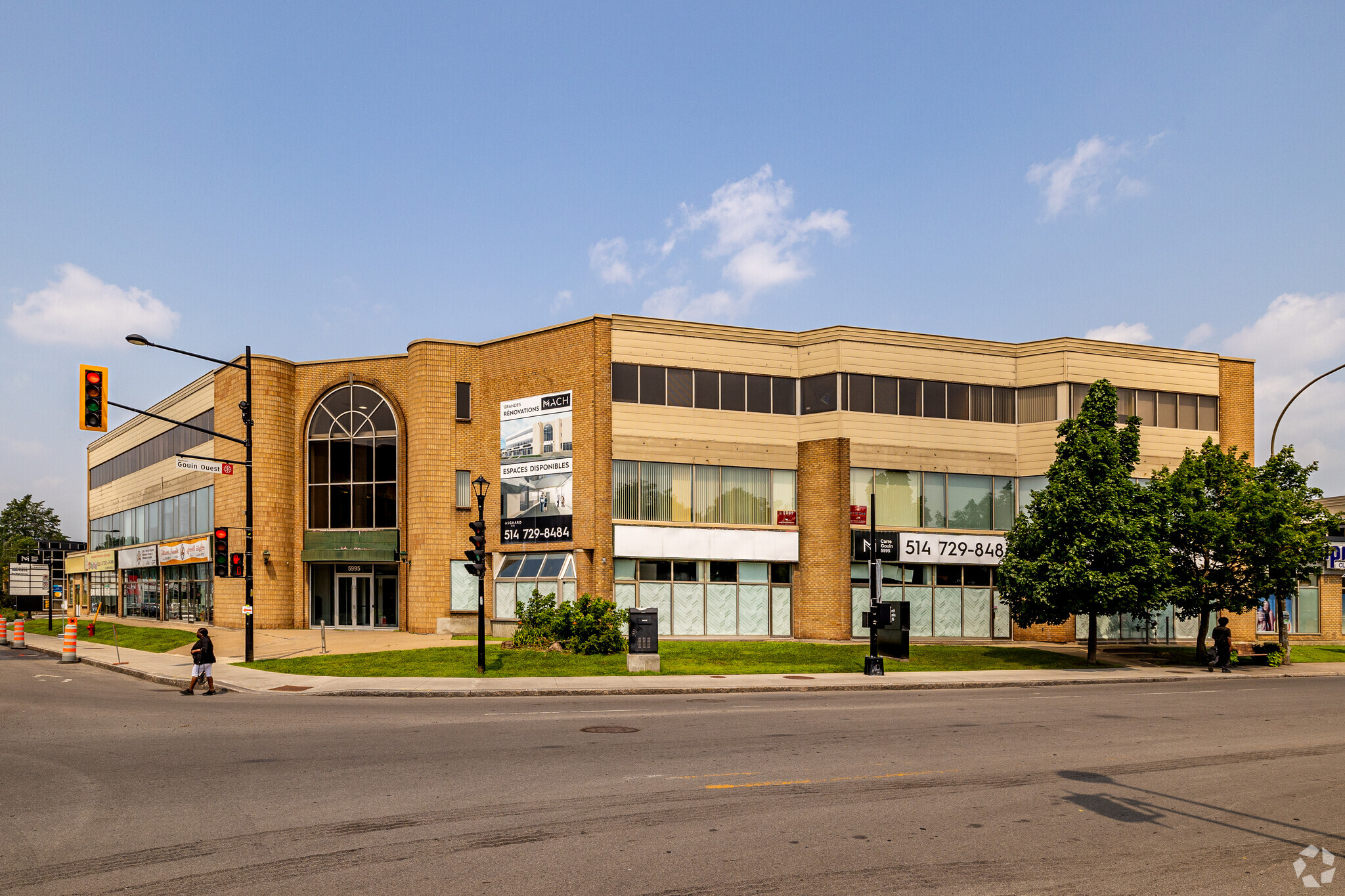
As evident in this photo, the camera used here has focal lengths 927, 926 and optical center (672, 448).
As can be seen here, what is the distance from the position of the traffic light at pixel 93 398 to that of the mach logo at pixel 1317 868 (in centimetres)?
2357

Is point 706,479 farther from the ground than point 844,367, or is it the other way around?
point 844,367

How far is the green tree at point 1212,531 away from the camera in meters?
30.9

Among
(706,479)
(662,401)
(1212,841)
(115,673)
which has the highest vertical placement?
(662,401)

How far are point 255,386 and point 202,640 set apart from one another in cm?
2242

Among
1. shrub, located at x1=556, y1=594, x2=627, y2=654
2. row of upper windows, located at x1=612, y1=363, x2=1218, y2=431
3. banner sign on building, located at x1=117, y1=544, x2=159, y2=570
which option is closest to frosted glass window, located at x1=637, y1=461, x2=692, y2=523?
row of upper windows, located at x1=612, y1=363, x2=1218, y2=431

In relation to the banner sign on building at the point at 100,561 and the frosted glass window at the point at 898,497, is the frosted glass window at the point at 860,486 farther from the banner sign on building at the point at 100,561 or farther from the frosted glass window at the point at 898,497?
the banner sign on building at the point at 100,561

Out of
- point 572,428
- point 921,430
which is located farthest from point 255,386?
point 921,430

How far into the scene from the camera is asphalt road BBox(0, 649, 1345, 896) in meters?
7.53

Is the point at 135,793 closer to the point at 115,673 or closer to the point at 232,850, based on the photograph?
the point at 232,850

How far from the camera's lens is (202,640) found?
68.1 ft

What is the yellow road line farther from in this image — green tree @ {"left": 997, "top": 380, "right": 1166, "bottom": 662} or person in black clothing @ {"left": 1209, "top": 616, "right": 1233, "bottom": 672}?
person in black clothing @ {"left": 1209, "top": 616, "right": 1233, "bottom": 672}

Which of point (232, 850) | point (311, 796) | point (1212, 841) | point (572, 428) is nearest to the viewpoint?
point (232, 850)

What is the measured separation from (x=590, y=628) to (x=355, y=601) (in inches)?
664

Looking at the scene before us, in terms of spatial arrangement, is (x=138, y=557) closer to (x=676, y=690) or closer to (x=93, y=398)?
(x=93, y=398)
